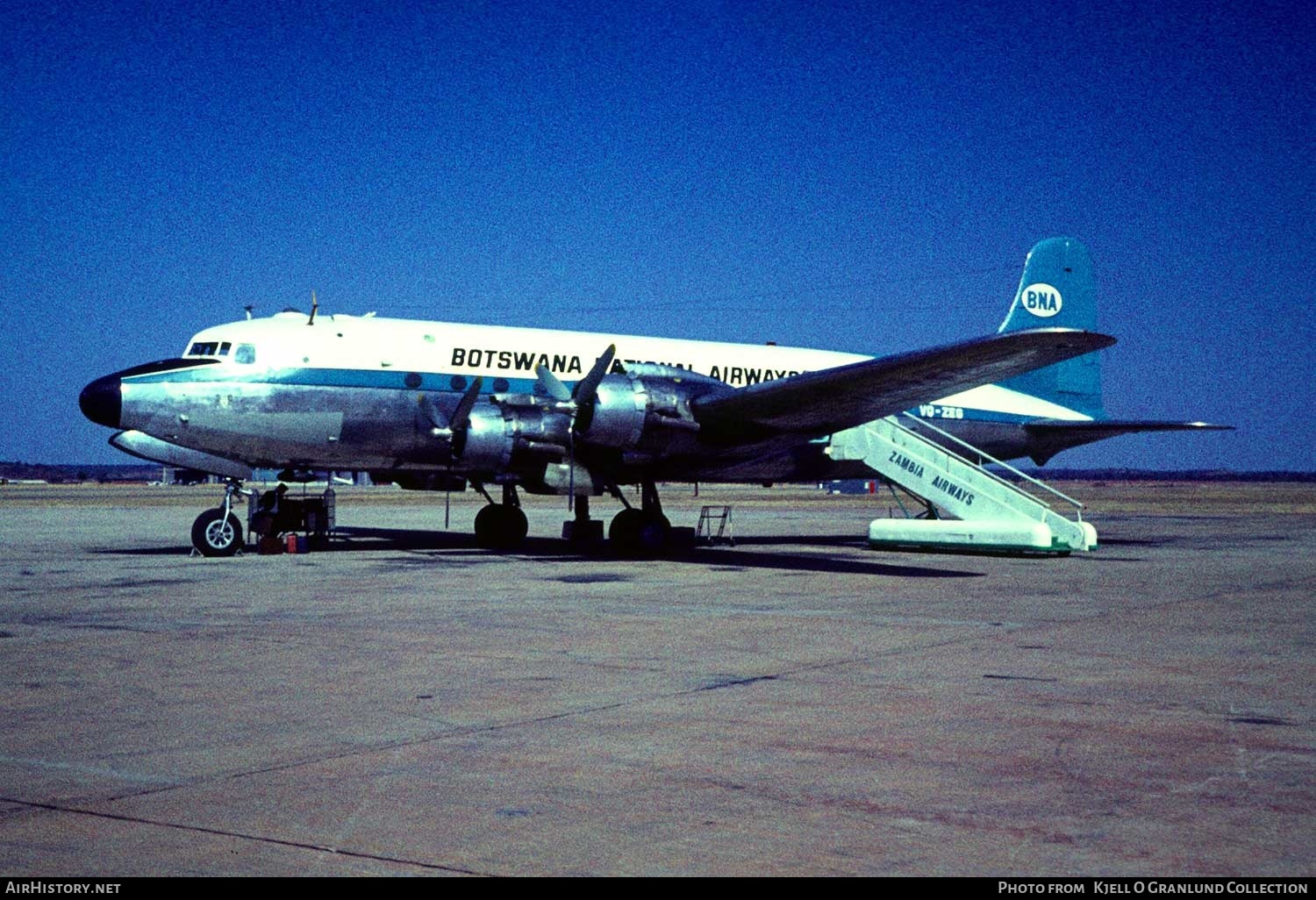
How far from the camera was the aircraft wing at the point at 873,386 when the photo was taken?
18.0 meters

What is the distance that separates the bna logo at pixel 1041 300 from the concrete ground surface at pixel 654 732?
14927 millimetres

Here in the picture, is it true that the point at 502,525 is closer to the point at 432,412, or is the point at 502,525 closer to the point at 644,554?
the point at 432,412

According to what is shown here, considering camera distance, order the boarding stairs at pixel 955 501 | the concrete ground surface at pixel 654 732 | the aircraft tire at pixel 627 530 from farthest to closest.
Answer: the boarding stairs at pixel 955 501 < the aircraft tire at pixel 627 530 < the concrete ground surface at pixel 654 732

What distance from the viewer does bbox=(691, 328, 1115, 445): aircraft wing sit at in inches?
708

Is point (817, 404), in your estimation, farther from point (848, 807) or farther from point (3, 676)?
point (848, 807)

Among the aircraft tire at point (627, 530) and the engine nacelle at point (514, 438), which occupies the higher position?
the engine nacelle at point (514, 438)

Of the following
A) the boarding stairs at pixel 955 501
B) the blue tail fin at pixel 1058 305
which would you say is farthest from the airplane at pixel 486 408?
the blue tail fin at pixel 1058 305

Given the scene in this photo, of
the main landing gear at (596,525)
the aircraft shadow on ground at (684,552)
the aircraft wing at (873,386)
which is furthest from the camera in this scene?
the main landing gear at (596,525)

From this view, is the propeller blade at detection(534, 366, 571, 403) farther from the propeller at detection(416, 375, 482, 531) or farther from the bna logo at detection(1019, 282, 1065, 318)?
the bna logo at detection(1019, 282, 1065, 318)

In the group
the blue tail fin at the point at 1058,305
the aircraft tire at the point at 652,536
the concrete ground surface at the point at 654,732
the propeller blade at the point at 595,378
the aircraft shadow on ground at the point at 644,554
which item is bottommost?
the concrete ground surface at the point at 654,732

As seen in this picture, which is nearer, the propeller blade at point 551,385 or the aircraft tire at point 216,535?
the aircraft tire at point 216,535

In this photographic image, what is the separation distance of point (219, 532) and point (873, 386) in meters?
11.4

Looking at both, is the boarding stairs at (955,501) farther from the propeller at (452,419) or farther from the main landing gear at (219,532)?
the main landing gear at (219,532)
